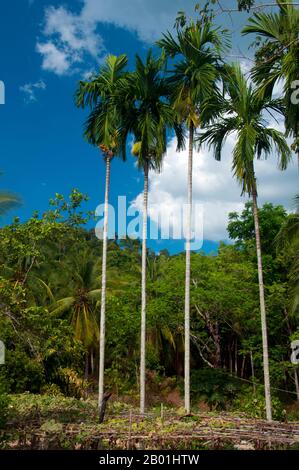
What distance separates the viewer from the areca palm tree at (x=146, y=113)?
17344mm

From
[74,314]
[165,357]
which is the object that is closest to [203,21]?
[74,314]

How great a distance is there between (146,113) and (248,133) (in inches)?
164

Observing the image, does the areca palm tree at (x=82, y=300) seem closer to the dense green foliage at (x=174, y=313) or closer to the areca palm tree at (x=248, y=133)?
the dense green foliage at (x=174, y=313)

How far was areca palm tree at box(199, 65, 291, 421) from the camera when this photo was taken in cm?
1512

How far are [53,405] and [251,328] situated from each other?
11.1m

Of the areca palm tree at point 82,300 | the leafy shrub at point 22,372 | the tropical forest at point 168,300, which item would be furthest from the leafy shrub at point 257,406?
the areca palm tree at point 82,300

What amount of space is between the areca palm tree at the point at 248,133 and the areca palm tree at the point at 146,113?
1.89 metres

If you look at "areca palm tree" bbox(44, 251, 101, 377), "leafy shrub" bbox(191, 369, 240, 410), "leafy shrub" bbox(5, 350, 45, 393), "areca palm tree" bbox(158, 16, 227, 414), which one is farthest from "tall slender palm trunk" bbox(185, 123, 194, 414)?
"areca palm tree" bbox(44, 251, 101, 377)

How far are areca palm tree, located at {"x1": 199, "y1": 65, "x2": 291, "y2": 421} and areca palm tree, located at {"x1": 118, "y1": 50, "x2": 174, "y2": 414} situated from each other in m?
1.89

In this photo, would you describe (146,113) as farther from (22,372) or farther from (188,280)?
(22,372)

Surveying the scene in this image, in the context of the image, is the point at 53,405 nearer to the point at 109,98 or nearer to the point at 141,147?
the point at 141,147

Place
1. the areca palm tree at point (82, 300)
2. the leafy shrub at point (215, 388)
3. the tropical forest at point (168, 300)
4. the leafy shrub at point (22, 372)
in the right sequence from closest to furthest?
the tropical forest at point (168, 300) < the leafy shrub at point (22, 372) < the leafy shrub at point (215, 388) < the areca palm tree at point (82, 300)

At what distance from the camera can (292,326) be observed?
23234 millimetres

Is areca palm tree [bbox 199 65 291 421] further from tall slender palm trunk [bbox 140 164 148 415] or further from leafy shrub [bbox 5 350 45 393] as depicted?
leafy shrub [bbox 5 350 45 393]
